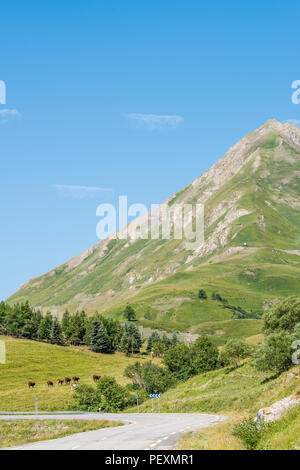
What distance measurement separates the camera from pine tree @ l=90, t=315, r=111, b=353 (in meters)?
174

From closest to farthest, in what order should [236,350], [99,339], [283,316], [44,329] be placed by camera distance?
[236,350] → [283,316] → [99,339] → [44,329]

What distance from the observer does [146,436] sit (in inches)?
1398

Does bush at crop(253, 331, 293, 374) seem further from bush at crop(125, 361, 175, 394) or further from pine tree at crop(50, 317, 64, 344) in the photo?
pine tree at crop(50, 317, 64, 344)

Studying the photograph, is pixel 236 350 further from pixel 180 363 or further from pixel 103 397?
pixel 103 397

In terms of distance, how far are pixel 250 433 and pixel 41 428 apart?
3106 centimetres

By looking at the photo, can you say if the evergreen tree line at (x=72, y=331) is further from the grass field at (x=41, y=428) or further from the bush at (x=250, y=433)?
the bush at (x=250, y=433)

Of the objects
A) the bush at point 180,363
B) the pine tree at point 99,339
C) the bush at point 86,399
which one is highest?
the pine tree at point 99,339

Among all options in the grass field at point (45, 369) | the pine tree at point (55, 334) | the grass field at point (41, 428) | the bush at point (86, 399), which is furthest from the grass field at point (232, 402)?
the pine tree at point (55, 334)

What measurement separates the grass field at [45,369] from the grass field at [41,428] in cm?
4080

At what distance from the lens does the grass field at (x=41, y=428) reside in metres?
48.1

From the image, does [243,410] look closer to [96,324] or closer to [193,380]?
[193,380]

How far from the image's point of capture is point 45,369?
135 meters

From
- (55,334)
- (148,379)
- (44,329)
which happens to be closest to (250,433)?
(148,379)

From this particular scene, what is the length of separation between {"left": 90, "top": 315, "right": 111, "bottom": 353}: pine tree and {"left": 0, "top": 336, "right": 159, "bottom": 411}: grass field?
11.8 ft
